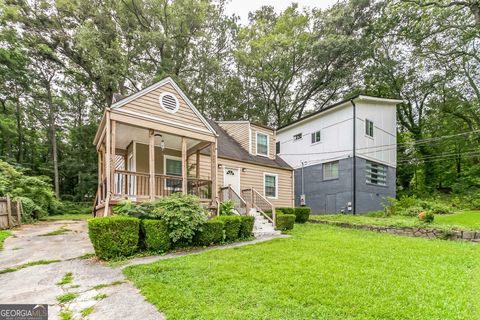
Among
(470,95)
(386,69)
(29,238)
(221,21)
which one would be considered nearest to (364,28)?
(386,69)

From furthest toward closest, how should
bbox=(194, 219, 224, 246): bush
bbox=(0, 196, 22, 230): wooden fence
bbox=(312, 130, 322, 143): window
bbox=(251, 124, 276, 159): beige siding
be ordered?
1. bbox=(312, 130, 322, 143): window
2. bbox=(251, 124, 276, 159): beige siding
3. bbox=(0, 196, 22, 230): wooden fence
4. bbox=(194, 219, 224, 246): bush

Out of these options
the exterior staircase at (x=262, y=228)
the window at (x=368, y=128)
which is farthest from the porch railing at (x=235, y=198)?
the window at (x=368, y=128)

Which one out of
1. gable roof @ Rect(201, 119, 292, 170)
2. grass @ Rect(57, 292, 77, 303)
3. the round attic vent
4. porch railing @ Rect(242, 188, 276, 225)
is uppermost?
the round attic vent

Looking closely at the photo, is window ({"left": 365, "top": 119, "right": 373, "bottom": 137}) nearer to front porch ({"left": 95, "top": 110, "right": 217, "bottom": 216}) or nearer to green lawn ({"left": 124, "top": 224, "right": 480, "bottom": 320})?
green lawn ({"left": 124, "top": 224, "right": 480, "bottom": 320})

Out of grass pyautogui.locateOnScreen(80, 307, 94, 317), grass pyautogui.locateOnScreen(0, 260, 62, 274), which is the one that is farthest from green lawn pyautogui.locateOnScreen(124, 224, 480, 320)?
grass pyautogui.locateOnScreen(0, 260, 62, 274)

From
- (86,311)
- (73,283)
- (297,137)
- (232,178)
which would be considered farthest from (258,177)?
(86,311)

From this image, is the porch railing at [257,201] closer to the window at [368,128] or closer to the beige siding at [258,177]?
the beige siding at [258,177]

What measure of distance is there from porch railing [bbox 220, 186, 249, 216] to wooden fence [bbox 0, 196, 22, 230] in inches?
333

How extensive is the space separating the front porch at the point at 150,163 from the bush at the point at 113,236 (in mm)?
1271

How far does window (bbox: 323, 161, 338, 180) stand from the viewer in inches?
592

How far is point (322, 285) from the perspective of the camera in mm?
3816

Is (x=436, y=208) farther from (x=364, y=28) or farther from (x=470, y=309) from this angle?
(x=364, y=28)

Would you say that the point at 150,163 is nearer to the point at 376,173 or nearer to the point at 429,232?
the point at 429,232

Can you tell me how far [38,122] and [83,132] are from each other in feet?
18.1
